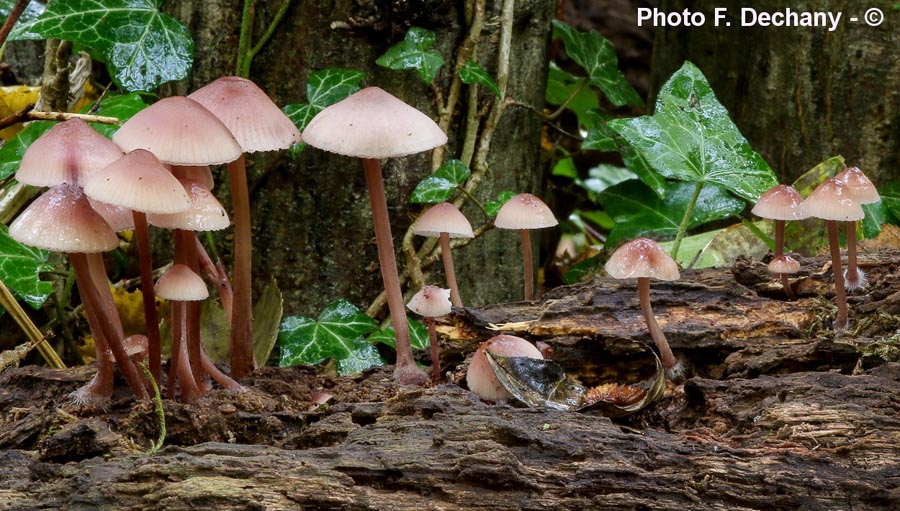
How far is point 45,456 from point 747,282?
6.76 ft

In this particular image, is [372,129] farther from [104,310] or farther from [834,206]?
[834,206]

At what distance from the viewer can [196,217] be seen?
6.42ft

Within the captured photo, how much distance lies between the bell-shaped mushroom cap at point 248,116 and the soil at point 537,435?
65 centimetres

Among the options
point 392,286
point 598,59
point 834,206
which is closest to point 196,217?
point 392,286

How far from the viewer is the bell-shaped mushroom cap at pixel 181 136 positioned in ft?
6.21

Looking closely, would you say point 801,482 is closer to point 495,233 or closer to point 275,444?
point 275,444

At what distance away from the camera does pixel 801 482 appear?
176 cm

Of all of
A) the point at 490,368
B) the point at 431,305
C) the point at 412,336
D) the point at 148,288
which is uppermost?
the point at 148,288

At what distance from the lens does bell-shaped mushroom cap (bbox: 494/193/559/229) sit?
2607 millimetres

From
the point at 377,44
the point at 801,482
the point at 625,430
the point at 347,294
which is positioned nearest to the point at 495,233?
the point at 347,294

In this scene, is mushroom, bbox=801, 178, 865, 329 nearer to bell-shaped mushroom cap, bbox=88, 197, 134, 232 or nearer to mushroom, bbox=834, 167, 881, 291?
mushroom, bbox=834, 167, 881, 291

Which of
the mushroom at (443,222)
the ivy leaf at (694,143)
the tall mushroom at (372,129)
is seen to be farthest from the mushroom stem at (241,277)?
the ivy leaf at (694,143)

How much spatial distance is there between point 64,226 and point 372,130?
73cm

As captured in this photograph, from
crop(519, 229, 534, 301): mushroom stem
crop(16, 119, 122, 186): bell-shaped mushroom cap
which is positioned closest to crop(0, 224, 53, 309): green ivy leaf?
crop(16, 119, 122, 186): bell-shaped mushroom cap
